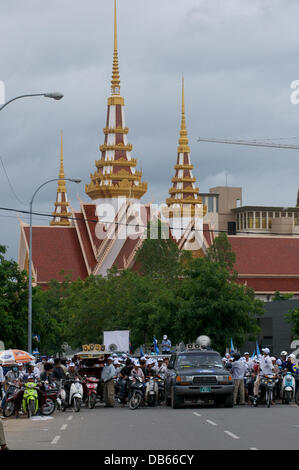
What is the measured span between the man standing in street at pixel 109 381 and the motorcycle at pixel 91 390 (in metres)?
0.50

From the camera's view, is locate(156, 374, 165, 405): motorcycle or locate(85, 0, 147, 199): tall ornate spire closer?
locate(156, 374, 165, 405): motorcycle

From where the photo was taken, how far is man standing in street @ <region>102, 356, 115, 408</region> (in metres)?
30.6

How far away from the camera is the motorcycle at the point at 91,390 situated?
29.8m

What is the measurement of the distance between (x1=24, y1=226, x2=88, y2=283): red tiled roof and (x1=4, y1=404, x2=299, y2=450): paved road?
2790 inches

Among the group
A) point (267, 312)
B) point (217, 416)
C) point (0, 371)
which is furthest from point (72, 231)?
point (217, 416)

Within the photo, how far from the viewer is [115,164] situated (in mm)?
104062

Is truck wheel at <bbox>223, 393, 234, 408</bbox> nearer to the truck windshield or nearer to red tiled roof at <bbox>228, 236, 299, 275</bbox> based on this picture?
the truck windshield

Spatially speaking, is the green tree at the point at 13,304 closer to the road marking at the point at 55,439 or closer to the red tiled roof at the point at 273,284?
the road marking at the point at 55,439

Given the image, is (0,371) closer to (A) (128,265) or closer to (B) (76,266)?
(A) (128,265)

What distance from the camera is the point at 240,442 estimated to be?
1709cm

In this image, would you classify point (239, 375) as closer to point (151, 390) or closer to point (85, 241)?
point (151, 390)

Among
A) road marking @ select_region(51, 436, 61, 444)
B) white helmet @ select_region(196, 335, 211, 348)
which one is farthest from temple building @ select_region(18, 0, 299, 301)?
road marking @ select_region(51, 436, 61, 444)

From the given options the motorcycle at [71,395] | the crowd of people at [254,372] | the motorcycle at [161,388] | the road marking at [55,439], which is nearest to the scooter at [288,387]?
the crowd of people at [254,372]

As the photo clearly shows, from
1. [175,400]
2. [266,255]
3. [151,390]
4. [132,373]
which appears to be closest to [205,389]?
[175,400]
